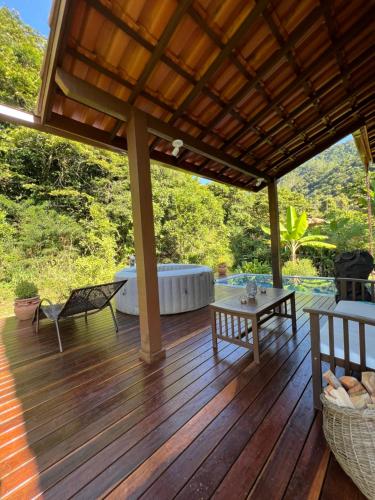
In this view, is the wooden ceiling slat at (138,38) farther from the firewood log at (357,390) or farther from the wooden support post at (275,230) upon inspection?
the wooden support post at (275,230)

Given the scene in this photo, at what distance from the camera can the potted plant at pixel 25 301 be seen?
4.67 metres

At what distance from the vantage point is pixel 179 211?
404 inches

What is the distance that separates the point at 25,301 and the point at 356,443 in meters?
5.39

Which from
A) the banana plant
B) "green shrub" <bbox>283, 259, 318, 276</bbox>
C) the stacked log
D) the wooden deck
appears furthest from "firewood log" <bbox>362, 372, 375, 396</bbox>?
"green shrub" <bbox>283, 259, 318, 276</bbox>

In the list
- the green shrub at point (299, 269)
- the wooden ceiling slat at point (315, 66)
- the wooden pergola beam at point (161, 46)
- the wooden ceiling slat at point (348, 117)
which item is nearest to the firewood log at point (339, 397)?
the wooden pergola beam at point (161, 46)

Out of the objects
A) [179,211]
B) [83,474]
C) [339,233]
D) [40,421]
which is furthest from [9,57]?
[339,233]

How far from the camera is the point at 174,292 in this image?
4508 millimetres

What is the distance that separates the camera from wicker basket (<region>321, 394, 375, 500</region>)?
120 cm

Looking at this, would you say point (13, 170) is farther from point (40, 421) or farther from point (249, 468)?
point (249, 468)

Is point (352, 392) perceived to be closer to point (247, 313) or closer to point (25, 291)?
point (247, 313)

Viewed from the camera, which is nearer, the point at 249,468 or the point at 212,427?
the point at 249,468

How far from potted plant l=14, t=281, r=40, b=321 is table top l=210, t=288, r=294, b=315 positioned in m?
3.85

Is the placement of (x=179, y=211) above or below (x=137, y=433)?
above

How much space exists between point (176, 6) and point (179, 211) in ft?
27.8
